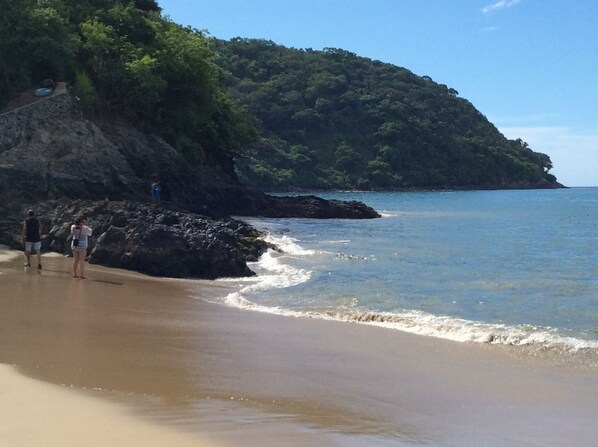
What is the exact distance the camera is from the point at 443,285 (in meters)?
16.2

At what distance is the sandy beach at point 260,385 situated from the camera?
225 inches

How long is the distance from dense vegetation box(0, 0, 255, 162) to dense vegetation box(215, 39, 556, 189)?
198ft

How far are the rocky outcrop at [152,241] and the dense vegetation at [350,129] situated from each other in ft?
266

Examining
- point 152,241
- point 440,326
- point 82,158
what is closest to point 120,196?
point 82,158

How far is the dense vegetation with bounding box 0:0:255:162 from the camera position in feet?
92.2

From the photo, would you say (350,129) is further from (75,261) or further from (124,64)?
(75,261)

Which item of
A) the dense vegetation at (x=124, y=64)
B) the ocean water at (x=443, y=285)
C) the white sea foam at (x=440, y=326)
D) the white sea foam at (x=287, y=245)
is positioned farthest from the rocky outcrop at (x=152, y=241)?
the dense vegetation at (x=124, y=64)

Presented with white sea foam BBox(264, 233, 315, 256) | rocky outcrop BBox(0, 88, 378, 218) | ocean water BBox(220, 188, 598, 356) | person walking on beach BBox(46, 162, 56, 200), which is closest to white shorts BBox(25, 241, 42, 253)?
ocean water BBox(220, 188, 598, 356)

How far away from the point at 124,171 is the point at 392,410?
894 inches

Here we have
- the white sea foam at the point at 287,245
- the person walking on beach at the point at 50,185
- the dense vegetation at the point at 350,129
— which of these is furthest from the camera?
the dense vegetation at the point at 350,129

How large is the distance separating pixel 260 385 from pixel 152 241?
10.4 meters

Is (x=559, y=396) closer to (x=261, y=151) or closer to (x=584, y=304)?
(x=584, y=304)

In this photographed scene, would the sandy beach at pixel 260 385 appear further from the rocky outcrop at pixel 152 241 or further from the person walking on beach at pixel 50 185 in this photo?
the person walking on beach at pixel 50 185

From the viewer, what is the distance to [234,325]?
416 inches
